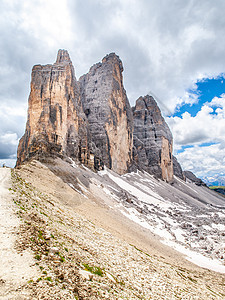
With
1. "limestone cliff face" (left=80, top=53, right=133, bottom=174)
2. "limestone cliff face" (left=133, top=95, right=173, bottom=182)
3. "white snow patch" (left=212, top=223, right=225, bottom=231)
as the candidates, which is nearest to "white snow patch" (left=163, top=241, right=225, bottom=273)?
"white snow patch" (left=212, top=223, right=225, bottom=231)

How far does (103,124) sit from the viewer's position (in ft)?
201

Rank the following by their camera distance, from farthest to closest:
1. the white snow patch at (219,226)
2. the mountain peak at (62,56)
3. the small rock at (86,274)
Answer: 1. the mountain peak at (62,56)
2. the white snow patch at (219,226)
3. the small rock at (86,274)

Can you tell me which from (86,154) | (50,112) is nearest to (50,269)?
(50,112)

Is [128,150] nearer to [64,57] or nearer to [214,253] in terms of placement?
[64,57]

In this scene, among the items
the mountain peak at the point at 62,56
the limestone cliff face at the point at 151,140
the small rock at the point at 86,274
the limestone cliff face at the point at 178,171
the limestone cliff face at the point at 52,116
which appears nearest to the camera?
the small rock at the point at 86,274

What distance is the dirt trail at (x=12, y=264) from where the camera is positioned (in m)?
3.70

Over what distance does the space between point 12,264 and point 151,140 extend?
93.2 m

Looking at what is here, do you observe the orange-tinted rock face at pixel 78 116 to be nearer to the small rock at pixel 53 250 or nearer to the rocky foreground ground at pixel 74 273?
the rocky foreground ground at pixel 74 273

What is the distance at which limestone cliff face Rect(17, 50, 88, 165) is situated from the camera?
121ft

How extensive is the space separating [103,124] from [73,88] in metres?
17.4

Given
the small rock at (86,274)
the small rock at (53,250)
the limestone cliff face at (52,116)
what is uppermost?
the limestone cliff face at (52,116)

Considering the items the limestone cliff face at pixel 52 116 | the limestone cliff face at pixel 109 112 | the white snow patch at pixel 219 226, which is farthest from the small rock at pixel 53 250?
the limestone cliff face at pixel 109 112

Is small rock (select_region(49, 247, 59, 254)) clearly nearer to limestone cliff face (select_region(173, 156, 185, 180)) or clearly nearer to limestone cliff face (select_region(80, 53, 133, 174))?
limestone cliff face (select_region(80, 53, 133, 174))

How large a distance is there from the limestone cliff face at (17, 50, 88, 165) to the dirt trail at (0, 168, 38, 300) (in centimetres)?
2837
